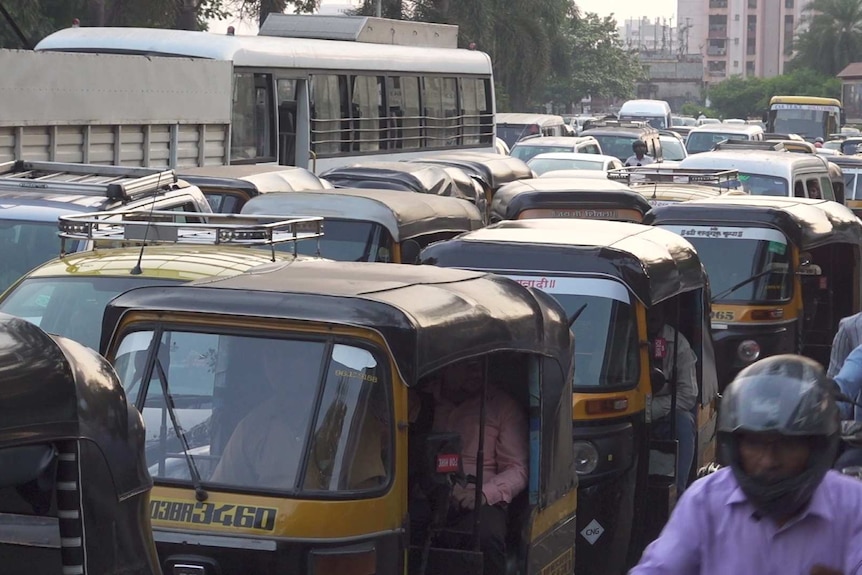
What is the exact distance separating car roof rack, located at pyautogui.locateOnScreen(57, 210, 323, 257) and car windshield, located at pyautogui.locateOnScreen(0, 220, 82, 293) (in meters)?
0.44

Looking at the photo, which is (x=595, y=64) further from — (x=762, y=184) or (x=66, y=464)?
(x=66, y=464)

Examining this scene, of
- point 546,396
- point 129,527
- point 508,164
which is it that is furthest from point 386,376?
point 508,164

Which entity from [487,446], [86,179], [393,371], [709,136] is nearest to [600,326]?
[487,446]

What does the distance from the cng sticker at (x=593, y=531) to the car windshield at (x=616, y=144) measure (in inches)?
973

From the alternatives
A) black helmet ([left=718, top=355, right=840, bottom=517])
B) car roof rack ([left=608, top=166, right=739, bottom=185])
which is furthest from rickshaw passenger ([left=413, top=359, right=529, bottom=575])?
car roof rack ([left=608, top=166, right=739, bottom=185])

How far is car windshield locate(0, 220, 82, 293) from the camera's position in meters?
8.96

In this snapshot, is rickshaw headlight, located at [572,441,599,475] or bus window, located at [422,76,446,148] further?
bus window, located at [422,76,446,148]

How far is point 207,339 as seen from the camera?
18.5 ft

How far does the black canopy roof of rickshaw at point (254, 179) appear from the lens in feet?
40.0

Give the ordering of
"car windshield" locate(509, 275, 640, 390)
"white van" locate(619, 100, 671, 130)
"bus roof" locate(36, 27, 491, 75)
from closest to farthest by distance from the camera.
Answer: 1. "car windshield" locate(509, 275, 640, 390)
2. "bus roof" locate(36, 27, 491, 75)
3. "white van" locate(619, 100, 671, 130)

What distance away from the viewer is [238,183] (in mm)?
12164

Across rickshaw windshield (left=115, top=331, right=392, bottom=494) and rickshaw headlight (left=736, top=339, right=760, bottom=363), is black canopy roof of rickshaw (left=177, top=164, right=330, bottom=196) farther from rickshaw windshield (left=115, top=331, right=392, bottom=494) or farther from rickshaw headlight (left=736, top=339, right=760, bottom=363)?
rickshaw windshield (left=115, top=331, right=392, bottom=494)

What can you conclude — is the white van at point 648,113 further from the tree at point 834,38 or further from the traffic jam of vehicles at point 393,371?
the tree at point 834,38

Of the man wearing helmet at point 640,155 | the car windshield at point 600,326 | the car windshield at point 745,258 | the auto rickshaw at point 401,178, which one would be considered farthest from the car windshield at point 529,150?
the car windshield at point 600,326
